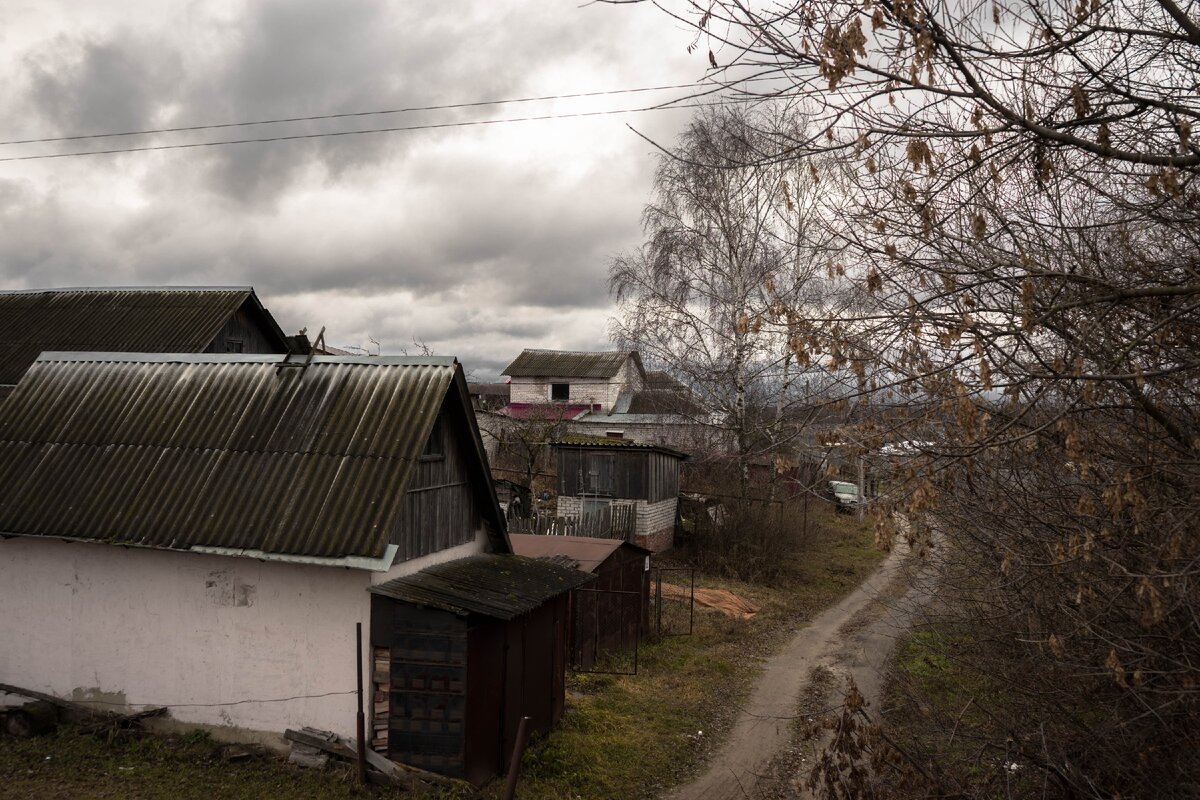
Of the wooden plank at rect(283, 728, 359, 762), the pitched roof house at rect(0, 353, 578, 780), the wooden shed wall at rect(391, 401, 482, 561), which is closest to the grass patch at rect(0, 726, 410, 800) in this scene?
the wooden plank at rect(283, 728, 359, 762)

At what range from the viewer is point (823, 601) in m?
21.7

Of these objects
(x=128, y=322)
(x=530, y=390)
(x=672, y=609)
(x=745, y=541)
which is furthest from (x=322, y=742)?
(x=530, y=390)

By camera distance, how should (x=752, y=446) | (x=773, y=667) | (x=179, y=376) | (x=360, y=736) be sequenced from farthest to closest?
(x=752, y=446)
(x=773, y=667)
(x=179, y=376)
(x=360, y=736)

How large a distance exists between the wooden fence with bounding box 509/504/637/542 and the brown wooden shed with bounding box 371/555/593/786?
12.1 m

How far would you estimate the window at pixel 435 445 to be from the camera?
11.0 metres

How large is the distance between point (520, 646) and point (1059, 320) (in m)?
7.70

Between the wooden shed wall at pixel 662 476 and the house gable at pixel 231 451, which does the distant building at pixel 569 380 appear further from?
the house gable at pixel 231 451

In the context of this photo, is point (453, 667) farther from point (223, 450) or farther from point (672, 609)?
point (672, 609)

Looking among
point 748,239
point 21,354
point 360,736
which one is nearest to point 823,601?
point 748,239

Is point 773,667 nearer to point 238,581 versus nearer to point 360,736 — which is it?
point 360,736

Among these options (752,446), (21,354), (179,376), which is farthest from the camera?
(752,446)

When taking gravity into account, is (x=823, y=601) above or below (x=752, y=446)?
→ below

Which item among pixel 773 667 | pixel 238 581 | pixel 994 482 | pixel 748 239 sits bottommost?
pixel 773 667

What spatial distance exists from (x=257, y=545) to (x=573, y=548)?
287 inches
